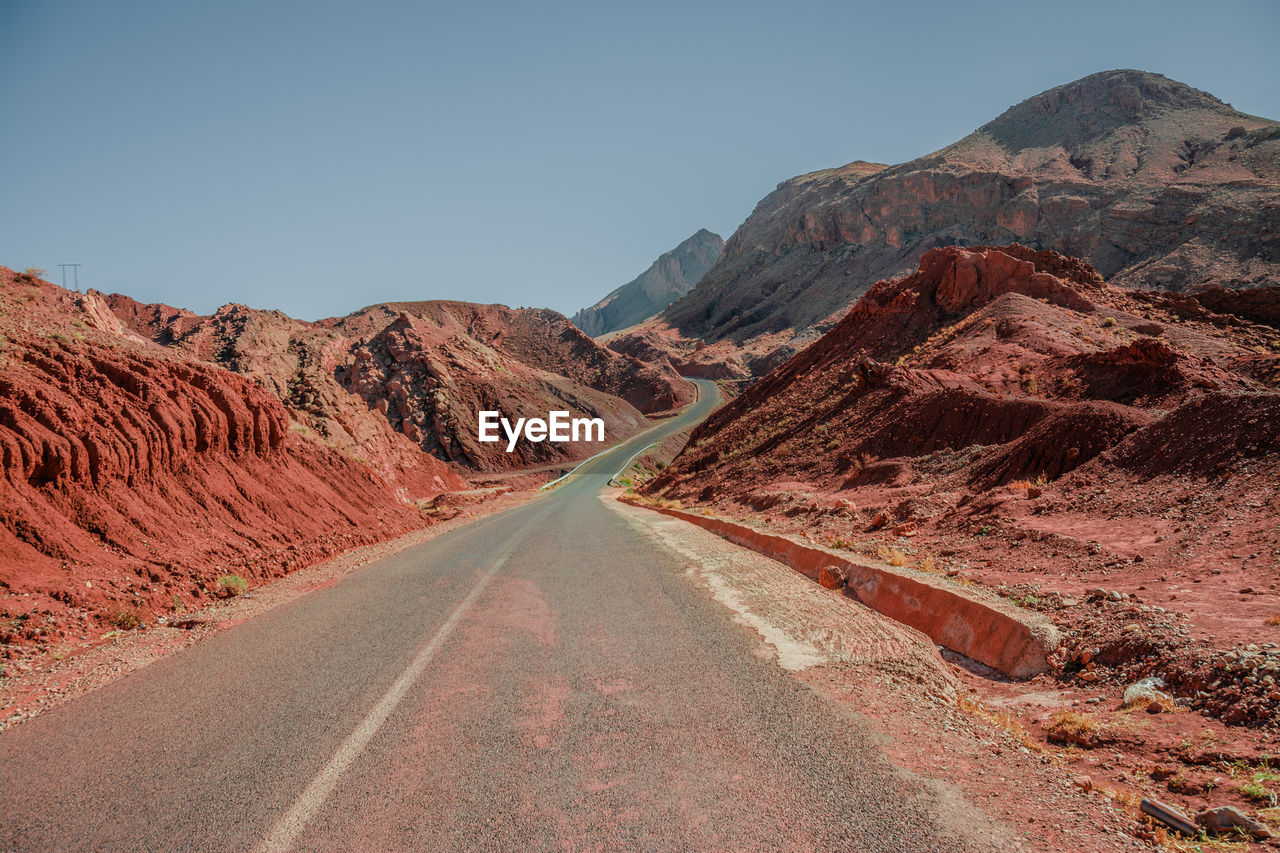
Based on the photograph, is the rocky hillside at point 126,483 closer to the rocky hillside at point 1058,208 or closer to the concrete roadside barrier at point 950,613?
the concrete roadside barrier at point 950,613

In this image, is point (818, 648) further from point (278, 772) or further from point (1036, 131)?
point (1036, 131)

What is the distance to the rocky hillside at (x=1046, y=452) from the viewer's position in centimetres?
612

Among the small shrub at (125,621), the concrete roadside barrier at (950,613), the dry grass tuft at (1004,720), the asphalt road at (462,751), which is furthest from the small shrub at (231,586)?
the dry grass tuft at (1004,720)

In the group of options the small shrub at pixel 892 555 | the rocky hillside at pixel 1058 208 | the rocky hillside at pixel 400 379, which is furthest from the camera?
the rocky hillside at pixel 1058 208

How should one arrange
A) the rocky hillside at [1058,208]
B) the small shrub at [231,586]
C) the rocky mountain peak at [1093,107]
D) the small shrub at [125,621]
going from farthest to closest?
the rocky mountain peak at [1093,107], the rocky hillside at [1058,208], the small shrub at [231,586], the small shrub at [125,621]

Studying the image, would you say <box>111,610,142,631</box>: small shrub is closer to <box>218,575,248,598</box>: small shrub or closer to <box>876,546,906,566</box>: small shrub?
<box>218,575,248,598</box>: small shrub

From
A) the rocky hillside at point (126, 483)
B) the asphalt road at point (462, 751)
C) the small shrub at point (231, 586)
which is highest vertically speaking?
the rocky hillside at point (126, 483)

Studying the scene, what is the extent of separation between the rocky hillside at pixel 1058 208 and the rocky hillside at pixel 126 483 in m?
72.2

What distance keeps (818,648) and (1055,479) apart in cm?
735

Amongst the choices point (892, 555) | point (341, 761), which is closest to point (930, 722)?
point (341, 761)

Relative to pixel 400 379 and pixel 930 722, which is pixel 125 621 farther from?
pixel 400 379

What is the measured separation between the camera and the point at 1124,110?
4210 inches

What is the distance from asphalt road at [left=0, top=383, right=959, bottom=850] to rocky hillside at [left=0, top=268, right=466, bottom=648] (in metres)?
2.46

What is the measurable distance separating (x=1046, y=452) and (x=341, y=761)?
12.0 meters
